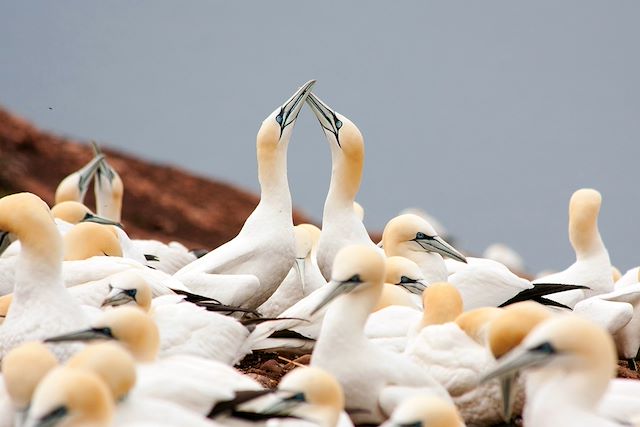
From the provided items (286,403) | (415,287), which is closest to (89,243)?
(415,287)

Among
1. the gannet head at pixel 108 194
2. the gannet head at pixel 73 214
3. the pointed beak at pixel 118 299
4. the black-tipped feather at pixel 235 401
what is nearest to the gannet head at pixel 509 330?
the black-tipped feather at pixel 235 401

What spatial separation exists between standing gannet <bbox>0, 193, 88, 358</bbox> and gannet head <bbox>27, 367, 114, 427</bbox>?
1941 mm

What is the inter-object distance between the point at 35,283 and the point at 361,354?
5.78 feet

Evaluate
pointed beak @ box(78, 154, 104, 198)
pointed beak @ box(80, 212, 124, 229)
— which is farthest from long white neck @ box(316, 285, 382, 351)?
pointed beak @ box(78, 154, 104, 198)

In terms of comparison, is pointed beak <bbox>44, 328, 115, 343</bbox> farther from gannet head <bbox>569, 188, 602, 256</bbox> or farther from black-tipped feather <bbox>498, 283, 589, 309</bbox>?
gannet head <bbox>569, 188, 602, 256</bbox>

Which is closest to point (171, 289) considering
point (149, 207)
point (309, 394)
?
point (309, 394)

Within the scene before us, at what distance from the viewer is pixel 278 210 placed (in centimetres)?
895

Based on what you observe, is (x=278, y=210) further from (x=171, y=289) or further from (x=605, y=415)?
(x=605, y=415)

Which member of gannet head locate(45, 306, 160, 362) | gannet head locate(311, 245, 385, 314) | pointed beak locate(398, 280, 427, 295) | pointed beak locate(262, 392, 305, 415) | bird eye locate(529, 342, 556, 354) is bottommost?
gannet head locate(45, 306, 160, 362)

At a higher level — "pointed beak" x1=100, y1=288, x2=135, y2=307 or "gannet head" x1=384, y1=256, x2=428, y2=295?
"gannet head" x1=384, y1=256, x2=428, y2=295

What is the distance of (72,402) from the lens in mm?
4789

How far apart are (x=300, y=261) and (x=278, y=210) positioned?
435mm

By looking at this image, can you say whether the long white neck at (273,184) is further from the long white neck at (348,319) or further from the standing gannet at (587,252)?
the long white neck at (348,319)

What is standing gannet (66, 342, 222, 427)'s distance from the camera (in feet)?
17.1
